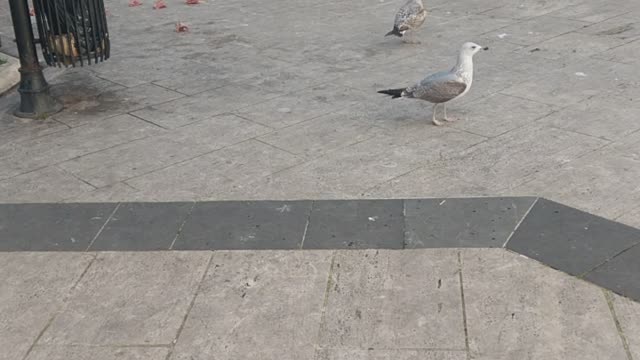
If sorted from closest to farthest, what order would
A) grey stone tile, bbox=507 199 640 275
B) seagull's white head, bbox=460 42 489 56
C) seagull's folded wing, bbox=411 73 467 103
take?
grey stone tile, bbox=507 199 640 275, seagull's folded wing, bbox=411 73 467 103, seagull's white head, bbox=460 42 489 56

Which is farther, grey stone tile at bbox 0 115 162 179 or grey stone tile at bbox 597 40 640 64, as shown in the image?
grey stone tile at bbox 597 40 640 64

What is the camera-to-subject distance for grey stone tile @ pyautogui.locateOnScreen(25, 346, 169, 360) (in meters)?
4.21

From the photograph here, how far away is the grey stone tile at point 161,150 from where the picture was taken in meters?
6.74

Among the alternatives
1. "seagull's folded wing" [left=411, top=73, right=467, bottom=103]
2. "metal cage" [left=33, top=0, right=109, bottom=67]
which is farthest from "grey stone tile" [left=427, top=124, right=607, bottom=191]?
"metal cage" [left=33, top=0, right=109, bottom=67]

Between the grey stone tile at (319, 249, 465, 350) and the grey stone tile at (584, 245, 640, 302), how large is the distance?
0.91 metres

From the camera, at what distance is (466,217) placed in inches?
219

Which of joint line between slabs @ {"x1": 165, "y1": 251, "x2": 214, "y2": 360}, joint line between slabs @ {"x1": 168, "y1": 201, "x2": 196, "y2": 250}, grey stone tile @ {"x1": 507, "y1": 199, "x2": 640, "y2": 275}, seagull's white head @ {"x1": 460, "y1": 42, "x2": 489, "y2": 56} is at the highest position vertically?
seagull's white head @ {"x1": 460, "y1": 42, "x2": 489, "y2": 56}

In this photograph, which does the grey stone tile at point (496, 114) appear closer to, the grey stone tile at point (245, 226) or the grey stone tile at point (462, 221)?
the grey stone tile at point (462, 221)

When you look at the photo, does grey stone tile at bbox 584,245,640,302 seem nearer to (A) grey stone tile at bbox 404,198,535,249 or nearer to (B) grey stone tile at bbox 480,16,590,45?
(A) grey stone tile at bbox 404,198,535,249

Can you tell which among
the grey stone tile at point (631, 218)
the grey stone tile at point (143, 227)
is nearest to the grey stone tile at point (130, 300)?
the grey stone tile at point (143, 227)

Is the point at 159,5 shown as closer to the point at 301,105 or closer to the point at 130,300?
the point at 301,105

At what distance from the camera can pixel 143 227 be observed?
5.68 meters

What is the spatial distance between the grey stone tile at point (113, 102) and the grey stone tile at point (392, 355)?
510 centimetres

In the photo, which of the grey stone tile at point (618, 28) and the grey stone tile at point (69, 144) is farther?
the grey stone tile at point (618, 28)
